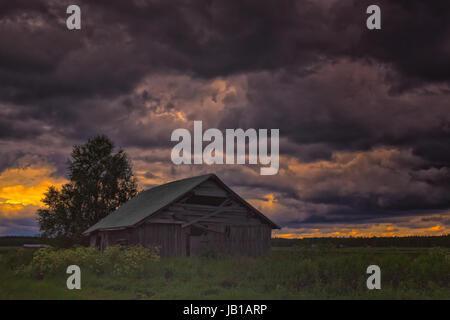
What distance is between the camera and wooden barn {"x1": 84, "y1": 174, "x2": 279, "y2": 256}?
32.6m

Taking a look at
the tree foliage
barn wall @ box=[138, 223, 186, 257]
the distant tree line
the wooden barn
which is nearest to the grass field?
barn wall @ box=[138, 223, 186, 257]

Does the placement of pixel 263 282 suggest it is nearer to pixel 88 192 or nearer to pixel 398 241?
pixel 88 192

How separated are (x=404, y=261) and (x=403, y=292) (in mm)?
3303

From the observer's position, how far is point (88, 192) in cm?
5569

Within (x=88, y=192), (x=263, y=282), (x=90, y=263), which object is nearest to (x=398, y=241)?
(x=88, y=192)

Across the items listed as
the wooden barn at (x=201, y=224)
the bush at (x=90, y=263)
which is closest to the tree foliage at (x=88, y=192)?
the wooden barn at (x=201, y=224)

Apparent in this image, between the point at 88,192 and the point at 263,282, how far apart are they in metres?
39.8

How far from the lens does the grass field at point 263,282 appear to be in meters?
18.3

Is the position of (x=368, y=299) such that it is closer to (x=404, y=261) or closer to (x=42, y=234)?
(x=404, y=261)

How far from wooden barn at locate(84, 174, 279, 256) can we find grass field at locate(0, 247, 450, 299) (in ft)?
25.9

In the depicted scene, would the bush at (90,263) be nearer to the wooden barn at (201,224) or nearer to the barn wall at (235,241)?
the wooden barn at (201,224)

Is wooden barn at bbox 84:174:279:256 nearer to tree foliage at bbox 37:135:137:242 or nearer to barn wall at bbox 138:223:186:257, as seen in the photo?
barn wall at bbox 138:223:186:257

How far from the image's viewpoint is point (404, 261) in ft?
69.4
